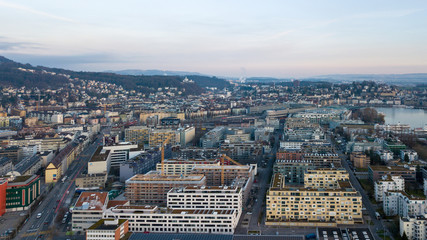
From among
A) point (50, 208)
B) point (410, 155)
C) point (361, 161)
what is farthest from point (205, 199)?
point (410, 155)

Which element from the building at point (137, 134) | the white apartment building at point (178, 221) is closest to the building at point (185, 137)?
the building at point (137, 134)

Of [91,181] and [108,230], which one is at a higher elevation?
[108,230]

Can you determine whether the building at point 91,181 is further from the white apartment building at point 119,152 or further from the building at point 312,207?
the building at point 312,207

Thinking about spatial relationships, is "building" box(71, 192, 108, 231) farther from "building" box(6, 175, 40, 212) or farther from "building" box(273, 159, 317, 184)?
"building" box(273, 159, 317, 184)

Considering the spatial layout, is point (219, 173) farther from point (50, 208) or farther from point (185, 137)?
point (185, 137)

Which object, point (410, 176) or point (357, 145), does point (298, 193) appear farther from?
point (357, 145)

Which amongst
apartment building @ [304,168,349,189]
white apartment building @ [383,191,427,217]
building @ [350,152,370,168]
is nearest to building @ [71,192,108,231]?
apartment building @ [304,168,349,189]
